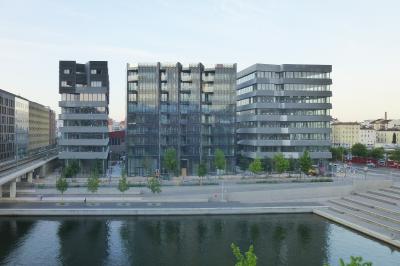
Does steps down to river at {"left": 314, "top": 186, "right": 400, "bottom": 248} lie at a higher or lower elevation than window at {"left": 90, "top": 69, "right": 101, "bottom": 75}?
lower

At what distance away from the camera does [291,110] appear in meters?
114

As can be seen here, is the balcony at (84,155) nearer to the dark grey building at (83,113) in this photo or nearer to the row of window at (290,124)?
the dark grey building at (83,113)

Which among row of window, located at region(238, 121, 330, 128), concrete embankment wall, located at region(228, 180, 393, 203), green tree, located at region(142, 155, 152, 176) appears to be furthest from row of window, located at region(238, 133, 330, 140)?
concrete embankment wall, located at region(228, 180, 393, 203)

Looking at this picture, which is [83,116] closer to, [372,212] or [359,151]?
[372,212]

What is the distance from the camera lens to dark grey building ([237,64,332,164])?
374 ft

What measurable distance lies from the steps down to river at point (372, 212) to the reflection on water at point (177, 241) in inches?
80.8

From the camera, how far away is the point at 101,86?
106438 mm

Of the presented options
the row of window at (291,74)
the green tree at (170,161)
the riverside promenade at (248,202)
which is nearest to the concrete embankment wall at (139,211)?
the riverside promenade at (248,202)

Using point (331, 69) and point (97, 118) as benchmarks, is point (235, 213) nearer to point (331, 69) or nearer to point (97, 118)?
point (97, 118)

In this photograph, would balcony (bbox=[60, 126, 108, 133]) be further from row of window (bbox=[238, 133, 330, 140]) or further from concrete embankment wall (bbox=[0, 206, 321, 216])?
row of window (bbox=[238, 133, 330, 140])

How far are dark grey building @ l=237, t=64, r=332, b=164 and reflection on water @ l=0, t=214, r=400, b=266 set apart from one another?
4494 centimetres

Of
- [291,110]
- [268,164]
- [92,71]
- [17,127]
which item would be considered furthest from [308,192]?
[17,127]

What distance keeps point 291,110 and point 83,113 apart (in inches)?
2192

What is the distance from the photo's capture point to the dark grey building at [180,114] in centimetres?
10969
